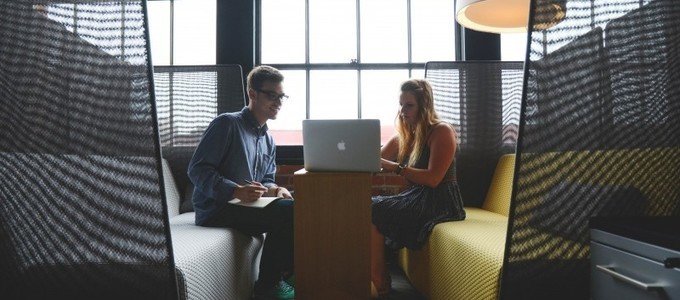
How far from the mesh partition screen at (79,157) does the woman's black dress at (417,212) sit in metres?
1.37

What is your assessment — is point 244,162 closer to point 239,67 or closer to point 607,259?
point 239,67

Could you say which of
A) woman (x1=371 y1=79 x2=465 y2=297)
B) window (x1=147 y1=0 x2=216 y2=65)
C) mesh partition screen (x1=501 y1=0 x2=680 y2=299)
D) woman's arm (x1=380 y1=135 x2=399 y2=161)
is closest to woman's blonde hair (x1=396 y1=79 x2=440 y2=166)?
woman (x1=371 y1=79 x2=465 y2=297)

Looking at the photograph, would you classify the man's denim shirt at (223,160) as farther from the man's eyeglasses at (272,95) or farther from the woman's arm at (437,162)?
the woman's arm at (437,162)

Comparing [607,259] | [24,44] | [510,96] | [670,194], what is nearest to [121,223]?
[24,44]

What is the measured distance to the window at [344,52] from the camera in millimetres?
3297

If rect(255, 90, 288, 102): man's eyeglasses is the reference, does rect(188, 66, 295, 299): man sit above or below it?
below

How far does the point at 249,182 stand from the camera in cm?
216

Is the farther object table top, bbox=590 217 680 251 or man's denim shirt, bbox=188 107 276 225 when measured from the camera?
man's denim shirt, bbox=188 107 276 225

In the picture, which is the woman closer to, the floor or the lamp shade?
the floor

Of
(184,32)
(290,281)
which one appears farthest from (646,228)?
(184,32)

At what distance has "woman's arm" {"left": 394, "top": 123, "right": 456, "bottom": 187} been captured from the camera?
2.29 m

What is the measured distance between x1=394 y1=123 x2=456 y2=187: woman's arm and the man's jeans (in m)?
0.60

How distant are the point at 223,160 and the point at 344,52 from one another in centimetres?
148

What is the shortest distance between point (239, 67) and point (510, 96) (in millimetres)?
1601
